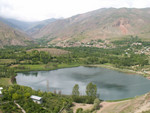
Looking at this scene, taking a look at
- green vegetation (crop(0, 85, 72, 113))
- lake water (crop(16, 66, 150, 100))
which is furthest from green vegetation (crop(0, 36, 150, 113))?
lake water (crop(16, 66, 150, 100))

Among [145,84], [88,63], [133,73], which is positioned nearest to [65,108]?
[145,84]

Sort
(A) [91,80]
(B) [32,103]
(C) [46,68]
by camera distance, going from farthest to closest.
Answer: (C) [46,68], (A) [91,80], (B) [32,103]

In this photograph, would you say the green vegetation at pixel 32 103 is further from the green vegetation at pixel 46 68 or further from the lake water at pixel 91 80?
the lake water at pixel 91 80

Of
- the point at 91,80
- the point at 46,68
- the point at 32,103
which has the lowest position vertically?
the point at 91,80

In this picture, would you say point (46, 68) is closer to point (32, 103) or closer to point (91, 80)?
point (91, 80)

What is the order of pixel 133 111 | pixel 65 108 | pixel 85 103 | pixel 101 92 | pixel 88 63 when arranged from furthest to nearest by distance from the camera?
pixel 88 63
pixel 101 92
pixel 85 103
pixel 65 108
pixel 133 111

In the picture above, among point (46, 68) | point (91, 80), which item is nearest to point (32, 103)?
point (91, 80)

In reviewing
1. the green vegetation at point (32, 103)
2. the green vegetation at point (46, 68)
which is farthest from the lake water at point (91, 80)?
the green vegetation at point (32, 103)

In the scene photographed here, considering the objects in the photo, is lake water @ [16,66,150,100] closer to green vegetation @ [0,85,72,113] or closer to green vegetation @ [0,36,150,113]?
green vegetation @ [0,36,150,113]

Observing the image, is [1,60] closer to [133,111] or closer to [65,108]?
[65,108]
